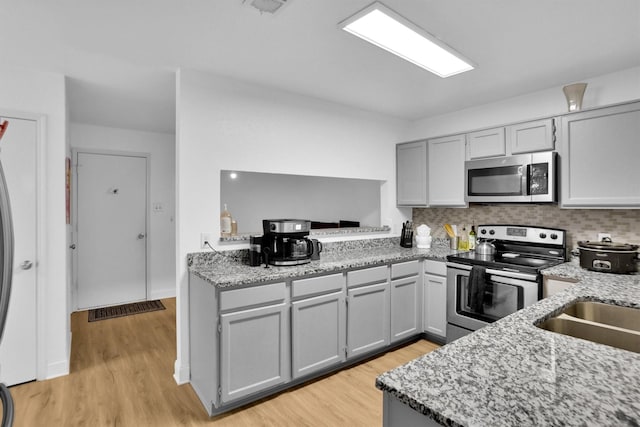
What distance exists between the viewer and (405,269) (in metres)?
3.14

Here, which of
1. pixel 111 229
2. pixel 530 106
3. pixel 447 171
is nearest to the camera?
pixel 530 106

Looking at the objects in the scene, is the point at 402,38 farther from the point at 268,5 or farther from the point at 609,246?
the point at 609,246

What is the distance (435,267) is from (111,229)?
407cm

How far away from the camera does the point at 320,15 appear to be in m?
1.82

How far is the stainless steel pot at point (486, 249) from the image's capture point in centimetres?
315

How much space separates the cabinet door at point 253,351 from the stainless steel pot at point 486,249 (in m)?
1.97

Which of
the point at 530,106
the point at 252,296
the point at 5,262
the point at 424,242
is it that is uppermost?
the point at 530,106

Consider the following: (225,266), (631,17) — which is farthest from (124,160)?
Answer: (631,17)

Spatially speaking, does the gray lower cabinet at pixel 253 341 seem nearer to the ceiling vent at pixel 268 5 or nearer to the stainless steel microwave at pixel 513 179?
the ceiling vent at pixel 268 5

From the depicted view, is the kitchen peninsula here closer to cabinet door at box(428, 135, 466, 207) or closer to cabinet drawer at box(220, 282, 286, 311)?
cabinet drawer at box(220, 282, 286, 311)

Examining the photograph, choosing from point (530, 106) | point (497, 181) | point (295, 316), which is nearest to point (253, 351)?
point (295, 316)

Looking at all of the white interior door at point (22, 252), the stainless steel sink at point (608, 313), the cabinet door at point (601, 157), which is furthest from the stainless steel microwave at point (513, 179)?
the white interior door at point (22, 252)

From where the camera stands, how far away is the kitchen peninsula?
7.02 feet

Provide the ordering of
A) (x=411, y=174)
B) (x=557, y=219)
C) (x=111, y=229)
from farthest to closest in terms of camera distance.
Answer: (x=111, y=229)
(x=411, y=174)
(x=557, y=219)
